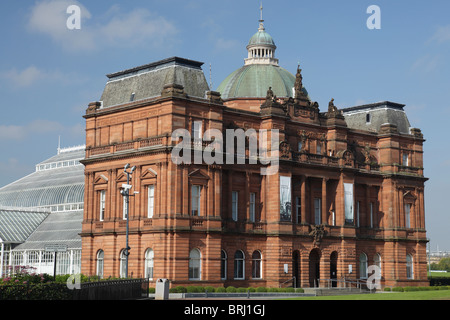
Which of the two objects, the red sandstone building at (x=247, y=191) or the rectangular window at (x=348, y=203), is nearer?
the red sandstone building at (x=247, y=191)

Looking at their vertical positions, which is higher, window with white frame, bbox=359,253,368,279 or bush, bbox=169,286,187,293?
window with white frame, bbox=359,253,368,279

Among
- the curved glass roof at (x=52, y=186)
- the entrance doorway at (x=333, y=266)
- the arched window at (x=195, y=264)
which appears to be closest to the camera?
the arched window at (x=195, y=264)

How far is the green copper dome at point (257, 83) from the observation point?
86.2m

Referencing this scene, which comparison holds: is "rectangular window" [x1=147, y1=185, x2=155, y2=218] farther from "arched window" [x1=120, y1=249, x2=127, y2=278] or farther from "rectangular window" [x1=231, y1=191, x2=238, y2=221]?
"rectangular window" [x1=231, y1=191, x2=238, y2=221]

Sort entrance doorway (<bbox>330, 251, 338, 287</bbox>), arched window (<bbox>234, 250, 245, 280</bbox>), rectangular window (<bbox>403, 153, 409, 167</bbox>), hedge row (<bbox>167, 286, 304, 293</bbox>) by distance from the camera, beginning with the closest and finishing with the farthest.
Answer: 1. hedge row (<bbox>167, 286, 304, 293</bbox>)
2. arched window (<bbox>234, 250, 245, 280</bbox>)
3. entrance doorway (<bbox>330, 251, 338, 287</bbox>)
4. rectangular window (<bbox>403, 153, 409, 167</bbox>)

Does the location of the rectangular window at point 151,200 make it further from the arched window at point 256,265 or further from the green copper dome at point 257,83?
the green copper dome at point 257,83

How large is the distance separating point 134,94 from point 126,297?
28281 millimetres

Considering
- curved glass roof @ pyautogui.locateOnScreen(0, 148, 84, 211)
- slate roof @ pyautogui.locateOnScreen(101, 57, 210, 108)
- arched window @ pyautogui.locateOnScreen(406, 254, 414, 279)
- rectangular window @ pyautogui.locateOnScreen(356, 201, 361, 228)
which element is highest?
slate roof @ pyautogui.locateOnScreen(101, 57, 210, 108)

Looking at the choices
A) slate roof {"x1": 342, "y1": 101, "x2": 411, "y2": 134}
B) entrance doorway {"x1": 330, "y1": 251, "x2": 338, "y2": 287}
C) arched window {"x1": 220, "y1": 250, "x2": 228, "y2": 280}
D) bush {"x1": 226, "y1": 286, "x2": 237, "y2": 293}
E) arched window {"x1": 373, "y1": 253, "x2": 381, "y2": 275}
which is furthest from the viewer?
slate roof {"x1": 342, "y1": 101, "x2": 411, "y2": 134}

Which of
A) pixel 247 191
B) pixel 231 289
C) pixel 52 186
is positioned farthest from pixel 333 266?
pixel 52 186

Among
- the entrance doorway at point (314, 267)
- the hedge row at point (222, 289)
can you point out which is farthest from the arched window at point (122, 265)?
the entrance doorway at point (314, 267)

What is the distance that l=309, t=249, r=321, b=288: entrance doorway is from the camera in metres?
78.4

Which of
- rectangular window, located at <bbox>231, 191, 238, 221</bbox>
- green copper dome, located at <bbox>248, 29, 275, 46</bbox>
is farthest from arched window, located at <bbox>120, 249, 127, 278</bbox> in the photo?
green copper dome, located at <bbox>248, 29, 275, 46</bbox>

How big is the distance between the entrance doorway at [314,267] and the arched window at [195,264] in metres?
16.5
